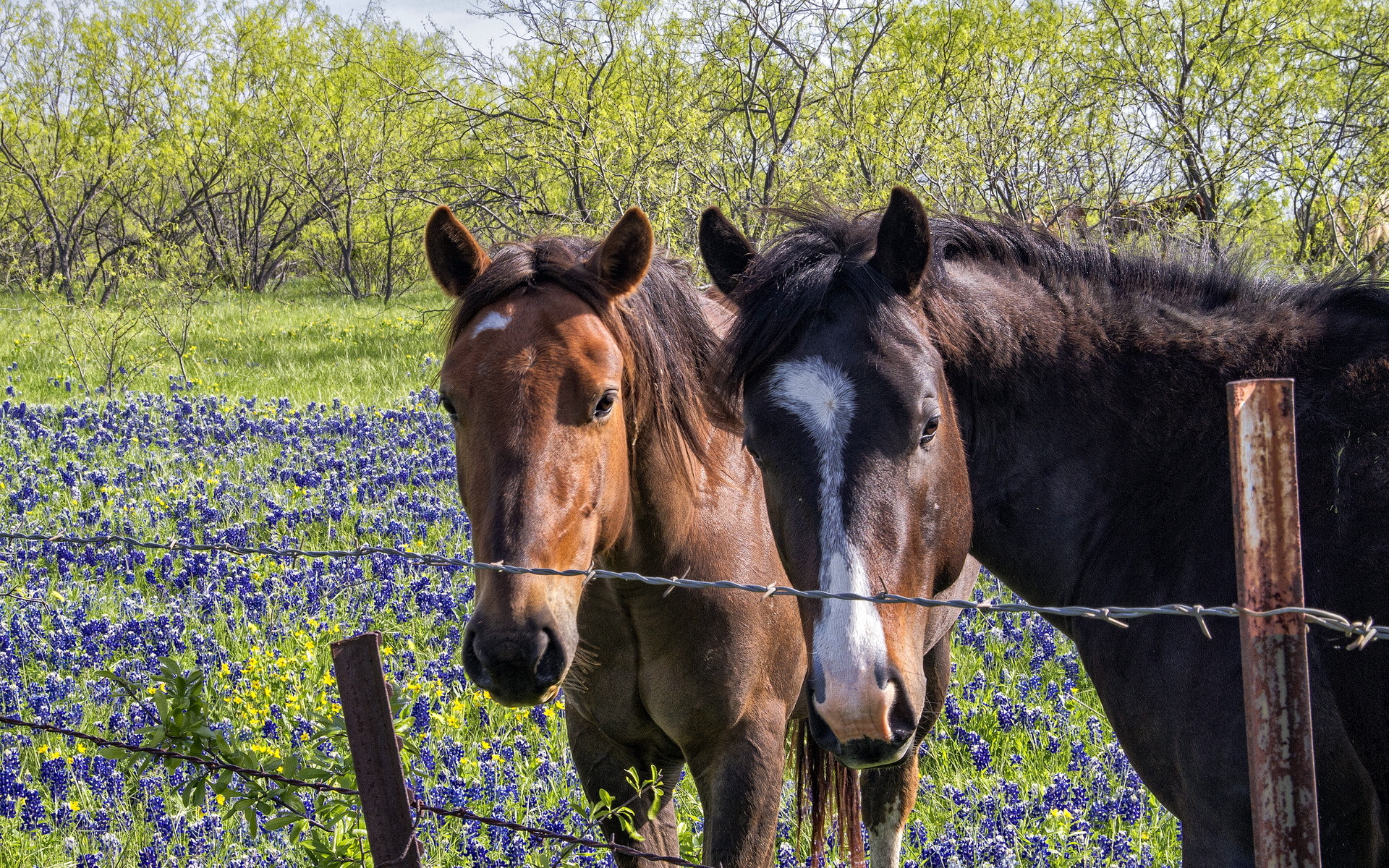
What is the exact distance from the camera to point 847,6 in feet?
34.6

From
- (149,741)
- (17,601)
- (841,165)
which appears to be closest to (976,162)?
(841,165)

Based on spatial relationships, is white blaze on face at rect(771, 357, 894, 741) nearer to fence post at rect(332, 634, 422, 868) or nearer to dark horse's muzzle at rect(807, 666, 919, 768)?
dark horse's muzzle at rect(807, 666, 919, 768)

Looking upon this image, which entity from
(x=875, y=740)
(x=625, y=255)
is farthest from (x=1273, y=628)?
(x=625, y=255)

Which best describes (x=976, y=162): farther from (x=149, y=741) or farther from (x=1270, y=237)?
(x=149, y=741)

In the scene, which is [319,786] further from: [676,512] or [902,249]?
[902,249]

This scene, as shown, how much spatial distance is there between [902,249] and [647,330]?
0.83 metres

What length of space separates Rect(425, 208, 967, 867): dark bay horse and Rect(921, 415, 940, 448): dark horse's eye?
0.83 meters

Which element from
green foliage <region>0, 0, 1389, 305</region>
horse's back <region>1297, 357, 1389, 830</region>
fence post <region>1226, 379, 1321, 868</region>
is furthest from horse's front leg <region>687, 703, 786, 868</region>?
green foliage <region>0, 0, 1389, 305</region>

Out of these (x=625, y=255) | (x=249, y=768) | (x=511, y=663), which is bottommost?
(x=249, y=768)

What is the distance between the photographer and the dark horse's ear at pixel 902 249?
2270 mm

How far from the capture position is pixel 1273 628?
1361 mm

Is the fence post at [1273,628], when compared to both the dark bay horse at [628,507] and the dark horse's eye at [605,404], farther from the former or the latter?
the dark horse's eye at [605,404]

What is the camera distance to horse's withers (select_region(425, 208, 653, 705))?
84.5 inches

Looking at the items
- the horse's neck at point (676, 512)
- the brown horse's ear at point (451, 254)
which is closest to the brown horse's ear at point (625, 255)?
the brown horse's ear at point (451, 254)
